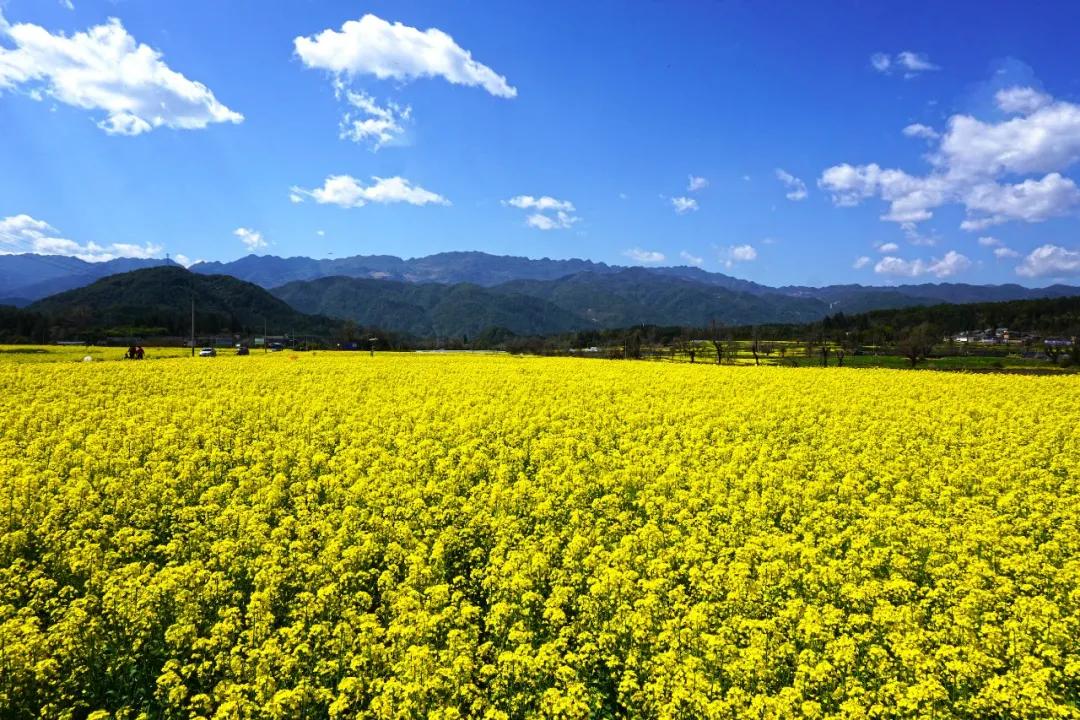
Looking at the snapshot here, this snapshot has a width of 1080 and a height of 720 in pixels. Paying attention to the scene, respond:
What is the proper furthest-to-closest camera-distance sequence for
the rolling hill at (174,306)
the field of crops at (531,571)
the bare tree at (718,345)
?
the rolling hill at (174,306) < the bare tree at (718,345) < the field of crops at (531,571)

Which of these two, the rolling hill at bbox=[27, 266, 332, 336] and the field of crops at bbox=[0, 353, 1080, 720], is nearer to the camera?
the field of crops at bbox=[0, 353, 1080, 720]

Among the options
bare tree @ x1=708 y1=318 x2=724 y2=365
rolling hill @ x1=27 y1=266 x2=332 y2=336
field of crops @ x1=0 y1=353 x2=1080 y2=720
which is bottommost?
field of crops @ x1=0 y1=353 x2=1080 y2=720

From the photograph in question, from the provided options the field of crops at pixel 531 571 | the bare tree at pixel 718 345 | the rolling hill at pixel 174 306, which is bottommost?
the field of crops at pixel 531 571

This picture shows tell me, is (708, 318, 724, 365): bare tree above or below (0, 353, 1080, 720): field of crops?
above

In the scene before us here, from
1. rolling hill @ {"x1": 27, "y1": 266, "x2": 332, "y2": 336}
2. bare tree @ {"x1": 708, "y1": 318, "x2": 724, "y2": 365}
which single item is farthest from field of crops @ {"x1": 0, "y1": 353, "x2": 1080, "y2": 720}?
rolling hill @ {"x1": 27, "y1": 266, "x2": 332, "y2": 336}

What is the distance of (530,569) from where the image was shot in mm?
8453

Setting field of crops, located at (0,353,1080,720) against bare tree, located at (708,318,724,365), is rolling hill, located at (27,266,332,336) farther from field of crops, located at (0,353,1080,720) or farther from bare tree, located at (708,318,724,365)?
field of crops, located at (0,353,1080,720)

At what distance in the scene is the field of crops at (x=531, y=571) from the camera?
20.1 feet

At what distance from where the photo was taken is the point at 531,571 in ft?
27.7

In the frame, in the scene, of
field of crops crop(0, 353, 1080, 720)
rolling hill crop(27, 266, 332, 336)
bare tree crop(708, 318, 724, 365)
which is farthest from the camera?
rolling hill crop(27, 266, 332, 336)

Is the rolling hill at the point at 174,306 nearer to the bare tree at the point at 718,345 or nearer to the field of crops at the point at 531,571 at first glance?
the bare tree at the point at 718,345

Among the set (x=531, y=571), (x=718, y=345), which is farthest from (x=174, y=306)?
(x=531, y=571)

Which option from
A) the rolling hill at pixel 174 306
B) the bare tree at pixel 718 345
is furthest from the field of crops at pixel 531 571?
the rolling hill at pixel 174 306

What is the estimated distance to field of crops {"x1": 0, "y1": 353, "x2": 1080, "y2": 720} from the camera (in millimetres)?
6129
